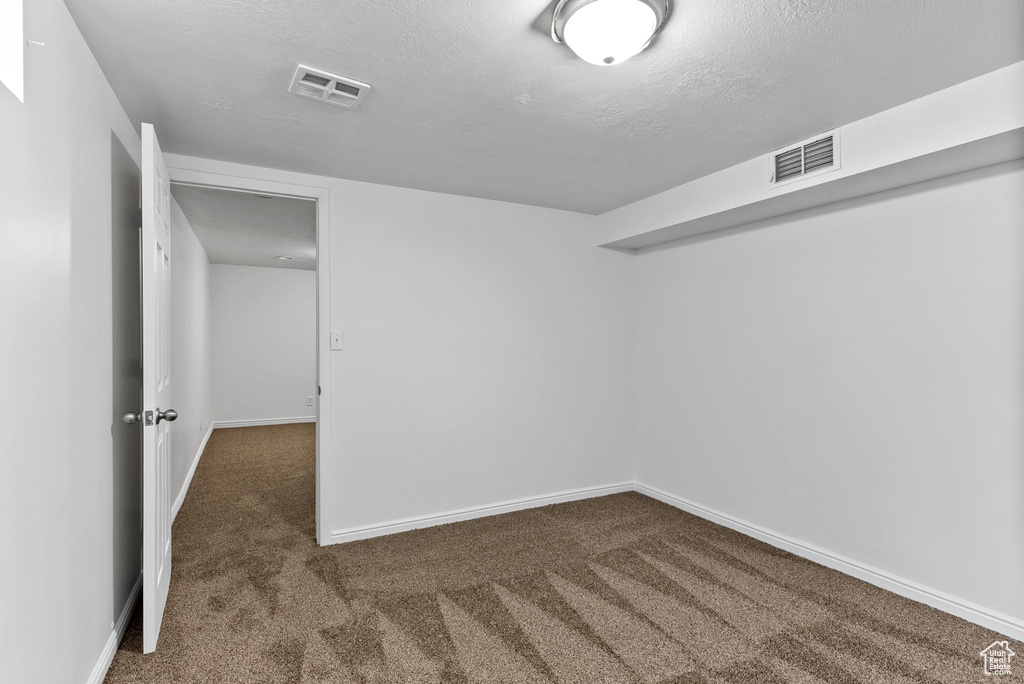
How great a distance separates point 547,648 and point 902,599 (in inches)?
69.3

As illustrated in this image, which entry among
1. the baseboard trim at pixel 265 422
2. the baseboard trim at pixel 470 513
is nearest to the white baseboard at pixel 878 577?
the baseboard trim at pixel 470 513

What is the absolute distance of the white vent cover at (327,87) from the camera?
1.88 m

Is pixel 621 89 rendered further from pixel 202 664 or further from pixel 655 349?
pixel 202 664

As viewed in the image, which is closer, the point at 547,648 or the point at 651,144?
the point at 547,648

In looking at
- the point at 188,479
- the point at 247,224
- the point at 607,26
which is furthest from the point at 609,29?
the point at 188,479

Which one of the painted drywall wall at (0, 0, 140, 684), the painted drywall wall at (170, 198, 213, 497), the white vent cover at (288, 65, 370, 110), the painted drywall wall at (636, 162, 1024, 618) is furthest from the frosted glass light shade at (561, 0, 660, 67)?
the painted drywall wall at (170, 198, 213, 497)

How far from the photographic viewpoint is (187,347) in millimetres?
4371

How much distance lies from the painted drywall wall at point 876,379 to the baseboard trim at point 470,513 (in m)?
0.66

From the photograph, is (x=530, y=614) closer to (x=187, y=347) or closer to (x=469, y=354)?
(x=469, y=354)

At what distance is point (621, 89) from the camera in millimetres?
1987

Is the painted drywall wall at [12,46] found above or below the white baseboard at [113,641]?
above

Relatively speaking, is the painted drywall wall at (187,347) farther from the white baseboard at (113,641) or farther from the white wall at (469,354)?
the white wall at (469,354)

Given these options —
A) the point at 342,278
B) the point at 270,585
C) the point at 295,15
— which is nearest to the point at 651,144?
the point at 295,15

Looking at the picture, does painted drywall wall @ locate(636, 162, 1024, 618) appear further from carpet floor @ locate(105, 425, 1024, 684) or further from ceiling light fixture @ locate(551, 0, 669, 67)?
ceiling light fixture @ locate(551, 0, 669, 67)
